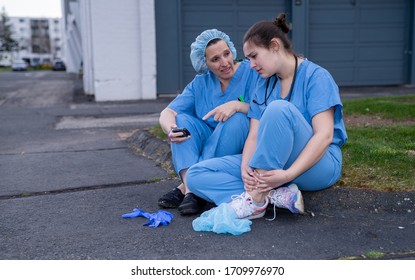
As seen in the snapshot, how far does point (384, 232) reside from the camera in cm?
326

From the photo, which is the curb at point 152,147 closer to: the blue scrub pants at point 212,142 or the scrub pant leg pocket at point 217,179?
the blue scrub pants at point 212,142

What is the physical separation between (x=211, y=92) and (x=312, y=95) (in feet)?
3.21

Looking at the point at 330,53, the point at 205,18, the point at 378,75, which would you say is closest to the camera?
the point at 205,18

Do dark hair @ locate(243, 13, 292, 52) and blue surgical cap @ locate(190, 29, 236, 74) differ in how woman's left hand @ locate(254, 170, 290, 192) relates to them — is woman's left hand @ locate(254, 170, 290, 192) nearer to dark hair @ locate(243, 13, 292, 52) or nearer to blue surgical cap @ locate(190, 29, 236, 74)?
dark hair @ locate(243, 13, 292, 52)

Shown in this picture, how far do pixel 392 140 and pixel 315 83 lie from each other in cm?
231

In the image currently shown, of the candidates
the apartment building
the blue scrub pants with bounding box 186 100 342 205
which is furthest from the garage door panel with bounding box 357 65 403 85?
the apartment building

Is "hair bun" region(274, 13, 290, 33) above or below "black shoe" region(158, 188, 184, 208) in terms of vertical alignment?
above

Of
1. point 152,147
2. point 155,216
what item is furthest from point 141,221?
point 152,147

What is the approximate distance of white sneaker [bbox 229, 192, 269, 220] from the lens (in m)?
3.41

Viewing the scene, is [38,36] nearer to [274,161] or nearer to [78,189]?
[78,189]

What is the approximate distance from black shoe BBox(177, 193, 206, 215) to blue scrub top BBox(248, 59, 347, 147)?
71 cm

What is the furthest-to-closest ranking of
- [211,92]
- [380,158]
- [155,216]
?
[380,158], [211,92], [155,216]

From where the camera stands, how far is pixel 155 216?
3.60 meters

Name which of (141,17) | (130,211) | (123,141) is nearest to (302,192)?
(130,211)
